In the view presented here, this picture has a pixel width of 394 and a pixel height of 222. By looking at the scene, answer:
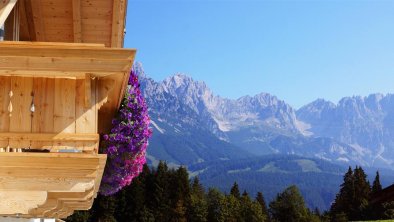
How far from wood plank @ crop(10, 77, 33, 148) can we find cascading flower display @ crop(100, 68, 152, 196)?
207 inches

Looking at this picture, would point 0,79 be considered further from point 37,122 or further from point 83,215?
point 83,215

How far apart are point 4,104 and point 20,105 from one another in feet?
0.53

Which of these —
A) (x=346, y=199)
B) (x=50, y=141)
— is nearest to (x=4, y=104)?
(x=50, y=141)

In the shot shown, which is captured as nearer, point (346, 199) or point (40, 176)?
point (40, 176)

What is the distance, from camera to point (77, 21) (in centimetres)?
1059

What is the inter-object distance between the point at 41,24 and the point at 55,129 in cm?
519

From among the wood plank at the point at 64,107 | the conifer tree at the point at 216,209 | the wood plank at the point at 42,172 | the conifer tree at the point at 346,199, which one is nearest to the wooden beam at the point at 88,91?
the wood plank at the point at 64,107

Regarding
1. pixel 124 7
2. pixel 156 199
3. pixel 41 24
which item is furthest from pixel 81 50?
pixel 156 199

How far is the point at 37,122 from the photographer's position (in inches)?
252

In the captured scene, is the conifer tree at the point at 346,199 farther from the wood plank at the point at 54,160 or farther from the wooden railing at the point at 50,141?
the wood plank at the point at 54,160

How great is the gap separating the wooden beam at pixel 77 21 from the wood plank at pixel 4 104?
12.2ft

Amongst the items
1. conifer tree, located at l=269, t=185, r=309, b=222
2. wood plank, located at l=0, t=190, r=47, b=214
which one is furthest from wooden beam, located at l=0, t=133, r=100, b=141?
conifer tree, located at l=269, t=185, r=309, b=222

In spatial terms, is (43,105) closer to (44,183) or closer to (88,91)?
(88,91)

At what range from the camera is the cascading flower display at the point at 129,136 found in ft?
39.0
